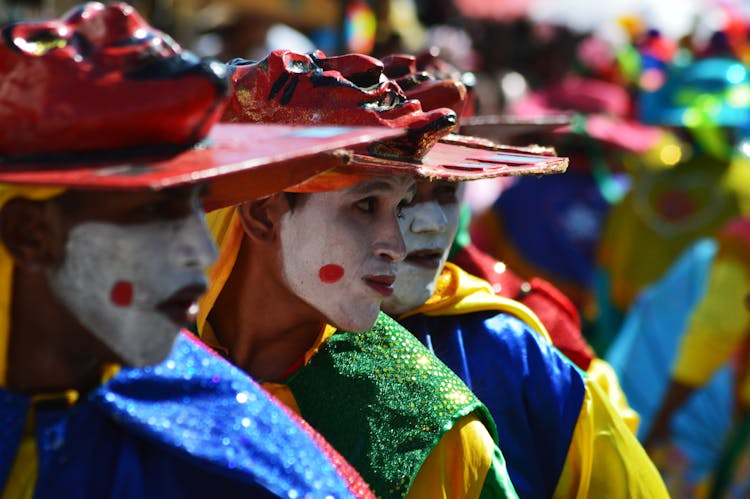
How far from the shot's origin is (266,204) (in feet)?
9.18

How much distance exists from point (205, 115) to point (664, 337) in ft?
16.5

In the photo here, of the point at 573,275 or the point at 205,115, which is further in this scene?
the point at 573,275

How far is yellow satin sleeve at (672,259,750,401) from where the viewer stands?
17.9 ft

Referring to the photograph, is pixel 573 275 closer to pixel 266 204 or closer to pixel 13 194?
pixel 266 204

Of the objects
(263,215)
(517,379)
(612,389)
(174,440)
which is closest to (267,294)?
(263,215)

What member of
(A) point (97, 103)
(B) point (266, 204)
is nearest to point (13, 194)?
(A) point (97, 103)

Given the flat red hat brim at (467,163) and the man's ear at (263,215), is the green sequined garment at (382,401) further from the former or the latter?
the flat red hat brim at (467,163)

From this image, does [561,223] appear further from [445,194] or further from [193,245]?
[193,245]

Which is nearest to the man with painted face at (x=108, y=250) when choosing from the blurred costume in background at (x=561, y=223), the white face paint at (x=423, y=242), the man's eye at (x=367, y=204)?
the man's eye at (x=367, y=204)

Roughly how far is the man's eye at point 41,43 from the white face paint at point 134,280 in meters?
0.26

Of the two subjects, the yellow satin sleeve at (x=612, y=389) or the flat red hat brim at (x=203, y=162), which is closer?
the flat red hat brim at (x=203, y=162)

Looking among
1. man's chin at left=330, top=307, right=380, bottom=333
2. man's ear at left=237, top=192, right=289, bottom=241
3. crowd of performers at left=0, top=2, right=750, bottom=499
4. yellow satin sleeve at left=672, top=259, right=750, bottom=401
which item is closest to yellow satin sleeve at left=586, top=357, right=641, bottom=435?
crowd of performers at left=0, top=2, right=750, bottom=499

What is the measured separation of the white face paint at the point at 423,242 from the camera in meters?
3.10

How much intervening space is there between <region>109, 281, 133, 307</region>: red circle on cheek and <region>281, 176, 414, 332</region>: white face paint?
2.75 feet
